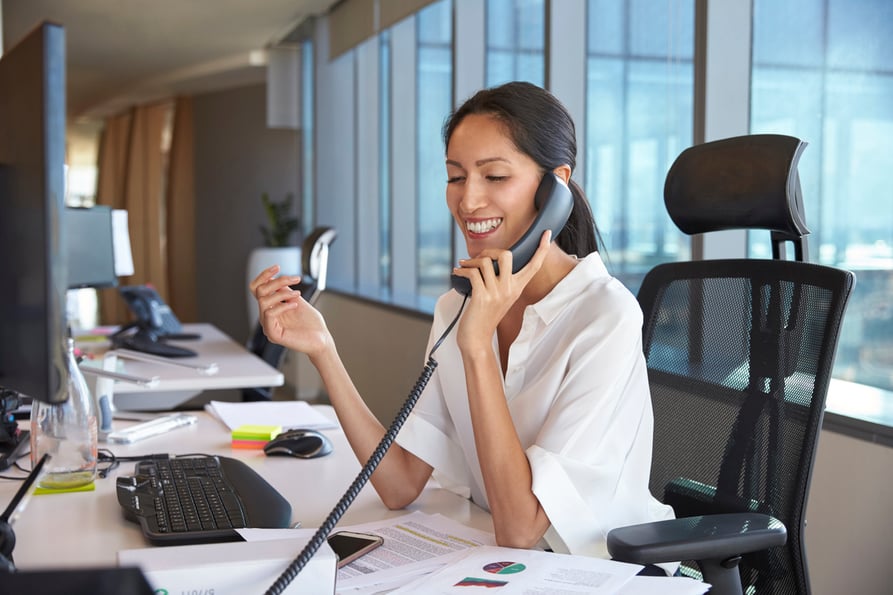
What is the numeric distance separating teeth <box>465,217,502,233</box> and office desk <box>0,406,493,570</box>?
47 cm

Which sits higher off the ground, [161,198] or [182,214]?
[161,198]

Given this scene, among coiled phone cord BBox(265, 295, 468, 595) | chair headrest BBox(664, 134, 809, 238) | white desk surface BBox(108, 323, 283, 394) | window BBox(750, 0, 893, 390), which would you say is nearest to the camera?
coiled phone cord BBox(265, 295, 468, 595)

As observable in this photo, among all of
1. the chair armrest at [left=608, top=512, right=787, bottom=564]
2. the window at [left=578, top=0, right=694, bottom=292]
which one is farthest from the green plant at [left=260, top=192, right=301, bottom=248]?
the chair armrest at [left=608, top=512, right=787, bottom=564]

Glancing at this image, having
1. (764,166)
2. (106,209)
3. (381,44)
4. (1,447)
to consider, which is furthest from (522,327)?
(381,44)

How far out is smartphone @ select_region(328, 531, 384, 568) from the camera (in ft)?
3.98

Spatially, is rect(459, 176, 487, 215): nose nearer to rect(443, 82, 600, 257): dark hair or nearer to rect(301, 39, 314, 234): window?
rect(443, 82, 600, 257): dark hair

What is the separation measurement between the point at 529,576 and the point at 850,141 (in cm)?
184

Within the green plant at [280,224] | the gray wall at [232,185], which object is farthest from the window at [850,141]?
the gray wall at [232,185]

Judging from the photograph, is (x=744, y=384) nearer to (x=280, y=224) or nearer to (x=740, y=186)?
(x=740, y=186)

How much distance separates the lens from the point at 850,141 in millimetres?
2467

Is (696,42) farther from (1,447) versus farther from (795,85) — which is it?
(1,447)

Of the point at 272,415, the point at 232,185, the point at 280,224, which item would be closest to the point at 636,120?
the point at 272,415

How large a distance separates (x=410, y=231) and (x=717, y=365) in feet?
15.3

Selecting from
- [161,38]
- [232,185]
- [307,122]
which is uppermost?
[161,38]
